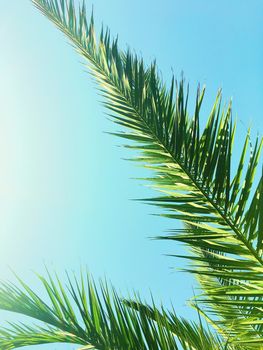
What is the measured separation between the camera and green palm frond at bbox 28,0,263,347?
202 cm

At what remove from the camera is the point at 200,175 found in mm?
2229

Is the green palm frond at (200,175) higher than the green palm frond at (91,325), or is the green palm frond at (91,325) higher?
the green palm frond at (200,175)

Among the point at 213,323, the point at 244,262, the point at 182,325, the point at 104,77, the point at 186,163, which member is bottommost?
the point at 213,323

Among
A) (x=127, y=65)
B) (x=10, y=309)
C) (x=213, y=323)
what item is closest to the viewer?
(x=10, y=309)

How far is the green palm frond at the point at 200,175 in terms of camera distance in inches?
79.4

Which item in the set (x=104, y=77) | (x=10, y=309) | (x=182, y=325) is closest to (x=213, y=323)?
(x=182, y=325)

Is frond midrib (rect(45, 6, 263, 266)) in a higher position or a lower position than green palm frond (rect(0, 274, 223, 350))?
higher

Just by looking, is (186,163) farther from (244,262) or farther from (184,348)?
(184,348)

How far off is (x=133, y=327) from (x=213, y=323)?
1.18 metres

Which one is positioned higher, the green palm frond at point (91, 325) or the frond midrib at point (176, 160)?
the frond midrib at point (176, 160)

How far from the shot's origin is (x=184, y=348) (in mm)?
1936

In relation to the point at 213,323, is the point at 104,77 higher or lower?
higher

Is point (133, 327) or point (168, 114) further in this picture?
point (168, 114)

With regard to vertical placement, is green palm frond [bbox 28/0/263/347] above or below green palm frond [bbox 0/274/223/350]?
above
